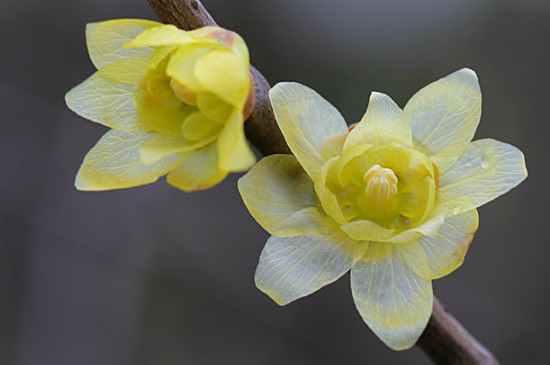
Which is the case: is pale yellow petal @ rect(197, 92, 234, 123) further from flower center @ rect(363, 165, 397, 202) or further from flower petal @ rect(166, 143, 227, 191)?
flower center @ rect(363, 165, 397, 202)

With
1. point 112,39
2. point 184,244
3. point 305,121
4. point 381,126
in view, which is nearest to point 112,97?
point 112,39

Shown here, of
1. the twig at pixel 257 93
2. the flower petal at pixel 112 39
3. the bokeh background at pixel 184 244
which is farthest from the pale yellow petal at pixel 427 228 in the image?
the bokeh background at pixel 184 244

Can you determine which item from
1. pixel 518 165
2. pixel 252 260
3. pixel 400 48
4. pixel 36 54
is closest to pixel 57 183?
pixel 36 54

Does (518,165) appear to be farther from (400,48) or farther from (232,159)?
(400,48)

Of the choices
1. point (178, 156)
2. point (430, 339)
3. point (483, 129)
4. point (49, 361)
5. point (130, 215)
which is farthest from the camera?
point (483, 129)

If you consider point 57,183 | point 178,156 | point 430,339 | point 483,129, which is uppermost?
point 178,156
